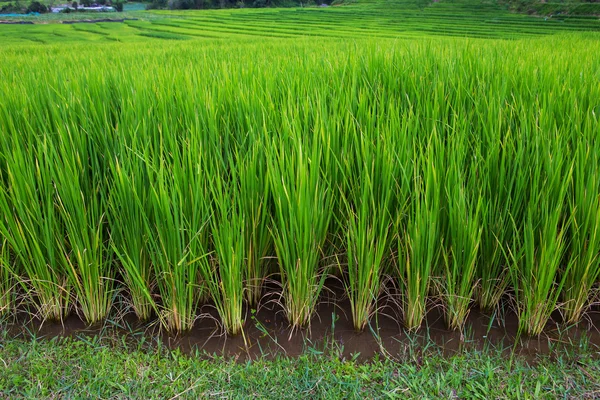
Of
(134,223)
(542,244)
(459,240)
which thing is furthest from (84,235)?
(542,244)

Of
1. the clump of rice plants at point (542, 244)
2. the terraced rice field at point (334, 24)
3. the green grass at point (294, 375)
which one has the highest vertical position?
the terraced rice field at point (334, 24)

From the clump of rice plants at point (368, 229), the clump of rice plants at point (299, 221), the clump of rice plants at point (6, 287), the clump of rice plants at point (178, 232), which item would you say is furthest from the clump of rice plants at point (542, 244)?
the clump of rice plants at point (6, 287)

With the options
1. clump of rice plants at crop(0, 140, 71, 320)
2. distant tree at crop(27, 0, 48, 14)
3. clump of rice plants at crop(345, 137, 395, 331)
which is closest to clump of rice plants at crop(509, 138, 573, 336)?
clump of rice plants at crop(345, 137, 395, 331)

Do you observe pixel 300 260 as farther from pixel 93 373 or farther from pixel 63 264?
pixel 63 264

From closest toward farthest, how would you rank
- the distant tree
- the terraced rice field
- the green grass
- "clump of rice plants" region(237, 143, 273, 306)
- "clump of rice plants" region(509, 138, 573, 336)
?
the green grass, "clump of rice plants" region(509, 138, 573, 336), "clump of rice plants" region(237, 143, 273, 306), the distant tree, the terraced rice field

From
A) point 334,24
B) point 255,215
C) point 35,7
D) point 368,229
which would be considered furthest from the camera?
point 334,24

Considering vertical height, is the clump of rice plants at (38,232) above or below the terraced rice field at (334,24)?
below

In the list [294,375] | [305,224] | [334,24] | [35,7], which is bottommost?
[294,375]

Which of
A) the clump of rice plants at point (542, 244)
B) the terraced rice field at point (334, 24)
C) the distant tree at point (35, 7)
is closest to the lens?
the clump of rice plants at point (542, 244)

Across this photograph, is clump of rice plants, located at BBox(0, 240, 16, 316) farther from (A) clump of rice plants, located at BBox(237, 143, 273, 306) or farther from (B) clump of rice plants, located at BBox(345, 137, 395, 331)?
(B) clump of rice plants, located at BBox(345, 137, 395, 331)

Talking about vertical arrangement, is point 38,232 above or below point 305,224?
below

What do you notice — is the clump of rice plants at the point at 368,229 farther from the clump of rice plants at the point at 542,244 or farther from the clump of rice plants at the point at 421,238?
the clump of rice plants at the point at 542,244

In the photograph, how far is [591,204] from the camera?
1.21 metres

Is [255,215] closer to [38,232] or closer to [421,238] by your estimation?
[421,238]
